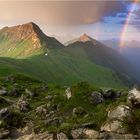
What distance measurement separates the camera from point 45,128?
2276 inches

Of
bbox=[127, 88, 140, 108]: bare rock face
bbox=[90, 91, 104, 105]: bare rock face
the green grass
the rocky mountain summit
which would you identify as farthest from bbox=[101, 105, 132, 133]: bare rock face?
bbox=[90, 91, 104, 105]: bare rock face

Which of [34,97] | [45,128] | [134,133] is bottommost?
[34,97]

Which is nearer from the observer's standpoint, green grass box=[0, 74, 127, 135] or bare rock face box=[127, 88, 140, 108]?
bare rock face box=[127, 88, 140, 108]

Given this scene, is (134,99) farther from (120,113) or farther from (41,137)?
(41,137)

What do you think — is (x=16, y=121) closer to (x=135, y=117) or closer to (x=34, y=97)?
(x=135, y=117)

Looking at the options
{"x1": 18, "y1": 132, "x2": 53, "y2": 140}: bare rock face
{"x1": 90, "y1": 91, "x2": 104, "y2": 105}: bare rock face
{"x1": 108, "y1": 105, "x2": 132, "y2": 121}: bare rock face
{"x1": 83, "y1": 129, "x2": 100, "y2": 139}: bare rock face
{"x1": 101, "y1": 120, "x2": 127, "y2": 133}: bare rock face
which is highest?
{"x1": 108, "y1": 105, "x2": 132, "y2": 121}: bare rock face

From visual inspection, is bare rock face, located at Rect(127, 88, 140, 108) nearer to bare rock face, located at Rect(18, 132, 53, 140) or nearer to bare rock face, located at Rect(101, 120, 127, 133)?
bare rock face, located at Rect(101, 120, 127, 133)

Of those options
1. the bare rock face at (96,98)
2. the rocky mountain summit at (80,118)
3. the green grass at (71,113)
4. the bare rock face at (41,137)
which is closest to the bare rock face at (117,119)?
the rocky mountain summit at (80,118)

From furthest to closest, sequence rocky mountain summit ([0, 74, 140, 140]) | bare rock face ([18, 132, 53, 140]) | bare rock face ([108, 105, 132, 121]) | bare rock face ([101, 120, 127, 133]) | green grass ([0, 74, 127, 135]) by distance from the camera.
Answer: green grass ([0, 74, 127, 135])
bare rock face ([108, 105, 132, 121])
bare rock face ([18, 132, 53, 140])
rocky mountain summit ([0, 74, 140, 140])
bare rock face ([101, 120, 127, 133])

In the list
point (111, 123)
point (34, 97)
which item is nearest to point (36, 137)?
point (111, 123)

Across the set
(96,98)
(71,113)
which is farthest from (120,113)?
(96,98)

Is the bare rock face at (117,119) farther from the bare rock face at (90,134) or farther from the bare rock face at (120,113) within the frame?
the bare rock face at (90,134)

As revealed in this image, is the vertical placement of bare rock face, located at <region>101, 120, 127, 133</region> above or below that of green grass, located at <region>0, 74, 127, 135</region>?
above

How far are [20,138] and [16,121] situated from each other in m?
11.1
